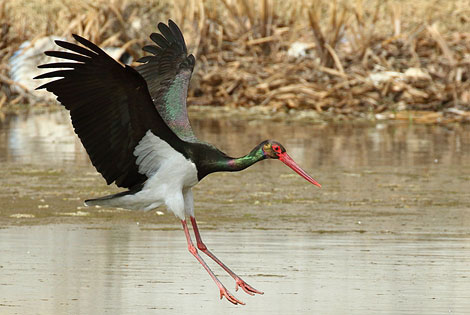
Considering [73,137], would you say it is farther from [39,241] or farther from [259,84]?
[39,241]

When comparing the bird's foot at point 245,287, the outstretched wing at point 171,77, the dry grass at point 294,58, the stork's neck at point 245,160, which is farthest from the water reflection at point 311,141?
the bird's foot at point 245,287

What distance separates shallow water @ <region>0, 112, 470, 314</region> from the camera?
5719mm

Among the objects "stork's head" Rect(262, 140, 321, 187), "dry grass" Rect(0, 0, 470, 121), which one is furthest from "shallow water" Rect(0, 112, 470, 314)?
"dry grass" Rect(0, 0, 470, 121)

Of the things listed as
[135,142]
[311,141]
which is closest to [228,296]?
[135,142]

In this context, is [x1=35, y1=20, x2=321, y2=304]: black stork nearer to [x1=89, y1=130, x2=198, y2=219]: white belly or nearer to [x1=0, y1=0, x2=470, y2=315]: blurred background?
[x1=89, y1=130, x2=198, y2=219]: white belly

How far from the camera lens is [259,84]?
15.8 metres

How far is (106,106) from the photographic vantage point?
6.12 meters

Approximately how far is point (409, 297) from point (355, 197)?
3.33 meters

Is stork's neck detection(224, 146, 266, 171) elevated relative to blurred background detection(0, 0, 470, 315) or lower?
elevated

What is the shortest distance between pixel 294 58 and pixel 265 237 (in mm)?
9189

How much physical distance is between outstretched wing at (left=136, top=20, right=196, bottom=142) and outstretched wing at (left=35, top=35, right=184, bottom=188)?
51cm

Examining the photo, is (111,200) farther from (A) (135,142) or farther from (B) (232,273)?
(B) (232,273)

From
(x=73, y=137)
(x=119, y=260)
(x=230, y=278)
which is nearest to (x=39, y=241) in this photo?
(x=119, y=260)

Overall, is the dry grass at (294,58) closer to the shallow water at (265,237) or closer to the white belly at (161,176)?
the shallow water at (265,237)
